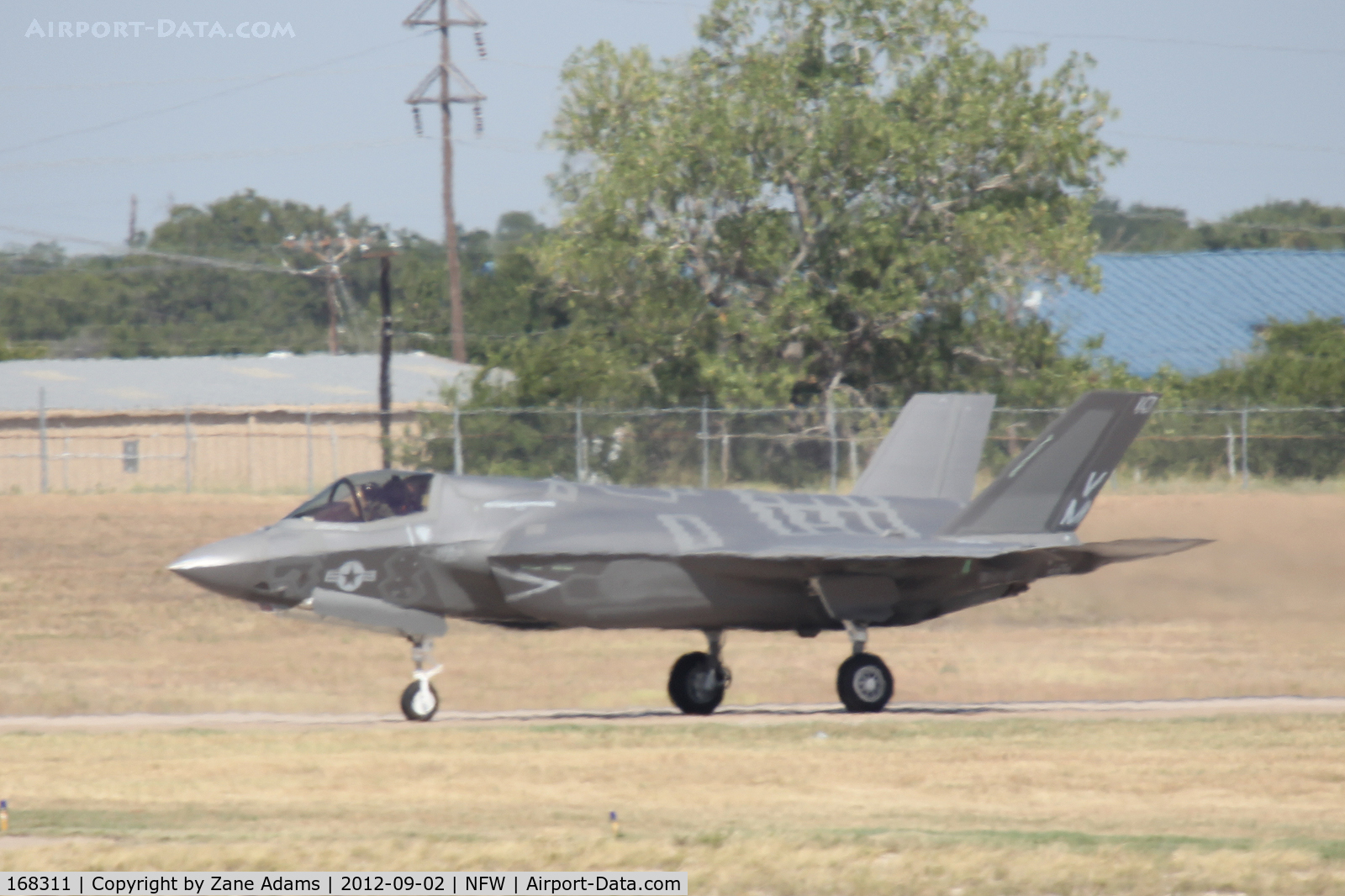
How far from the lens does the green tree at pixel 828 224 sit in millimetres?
49938

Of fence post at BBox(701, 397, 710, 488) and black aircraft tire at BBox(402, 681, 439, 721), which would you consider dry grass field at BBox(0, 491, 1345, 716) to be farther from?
fence post at BBox(701, 397, 710, 488)

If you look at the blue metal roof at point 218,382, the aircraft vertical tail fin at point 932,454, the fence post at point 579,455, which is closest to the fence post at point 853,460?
the fence post at point 579,455

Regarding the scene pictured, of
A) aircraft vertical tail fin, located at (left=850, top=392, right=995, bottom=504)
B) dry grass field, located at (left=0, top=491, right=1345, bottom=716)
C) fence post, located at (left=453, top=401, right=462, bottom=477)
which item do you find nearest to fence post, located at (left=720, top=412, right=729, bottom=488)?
fence post, located at (left=453, top=401, right=462, bottom=477)

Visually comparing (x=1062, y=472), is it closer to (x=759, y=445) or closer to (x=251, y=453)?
(x=759, y=445)

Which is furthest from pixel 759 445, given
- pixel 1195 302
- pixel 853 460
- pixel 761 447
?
pixel 1195 302

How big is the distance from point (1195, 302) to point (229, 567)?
68.0 meters

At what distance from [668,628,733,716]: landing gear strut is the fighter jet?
20 mm

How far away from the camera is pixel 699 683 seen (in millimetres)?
21578

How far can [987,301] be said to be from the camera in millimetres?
50969

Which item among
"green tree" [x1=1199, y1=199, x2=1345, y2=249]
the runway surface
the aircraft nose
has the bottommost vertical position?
the runway surface

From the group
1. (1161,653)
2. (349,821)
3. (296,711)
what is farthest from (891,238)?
(349,821)

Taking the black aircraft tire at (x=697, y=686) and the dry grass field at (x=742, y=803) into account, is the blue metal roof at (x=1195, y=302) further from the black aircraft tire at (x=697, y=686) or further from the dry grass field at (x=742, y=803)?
the dry grass field at (x=742, y=803)

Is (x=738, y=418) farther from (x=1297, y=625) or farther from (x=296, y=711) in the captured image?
(x=296, y=711)

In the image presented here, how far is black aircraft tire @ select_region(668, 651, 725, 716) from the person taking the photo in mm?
21578
